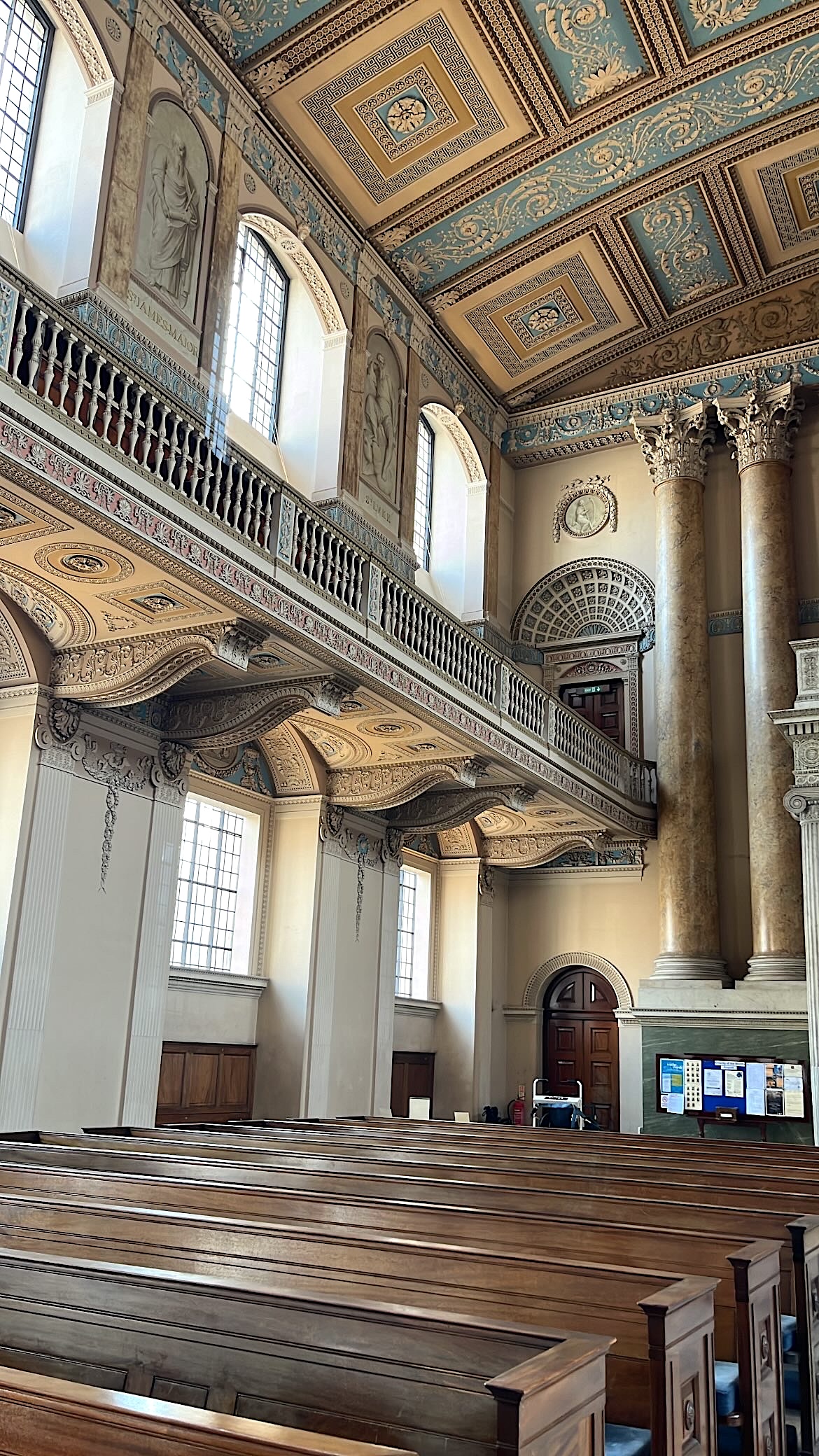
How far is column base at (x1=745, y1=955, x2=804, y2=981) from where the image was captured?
15943 mm

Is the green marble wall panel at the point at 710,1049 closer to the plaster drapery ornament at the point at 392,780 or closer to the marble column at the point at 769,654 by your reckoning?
the marble column at the point at 769,654

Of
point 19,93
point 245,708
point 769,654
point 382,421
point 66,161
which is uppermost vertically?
point 19,93

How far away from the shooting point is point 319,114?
1427cm

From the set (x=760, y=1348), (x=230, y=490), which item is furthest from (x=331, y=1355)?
(x=230, y=490)

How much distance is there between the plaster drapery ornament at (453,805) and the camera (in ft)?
48.9

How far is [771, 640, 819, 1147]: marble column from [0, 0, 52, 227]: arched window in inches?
416

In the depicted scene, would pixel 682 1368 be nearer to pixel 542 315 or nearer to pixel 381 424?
pixel 381 424

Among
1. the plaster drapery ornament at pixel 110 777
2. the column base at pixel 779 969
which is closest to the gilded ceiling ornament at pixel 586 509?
the column base at pixel 779 969

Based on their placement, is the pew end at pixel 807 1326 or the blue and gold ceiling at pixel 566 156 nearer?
the pew end at pixel 807 1326

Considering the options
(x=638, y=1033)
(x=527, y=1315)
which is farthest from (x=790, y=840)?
(x=527, y=1315)

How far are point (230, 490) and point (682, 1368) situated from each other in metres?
7.42

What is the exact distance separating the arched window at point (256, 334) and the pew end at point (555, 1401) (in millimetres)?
12516

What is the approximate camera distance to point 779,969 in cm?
1600

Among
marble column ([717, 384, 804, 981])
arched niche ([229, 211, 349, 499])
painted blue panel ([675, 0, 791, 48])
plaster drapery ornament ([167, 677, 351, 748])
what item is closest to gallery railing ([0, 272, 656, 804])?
plaster drapery ornament ([167, 677, 351, 748])
